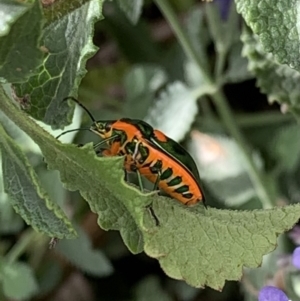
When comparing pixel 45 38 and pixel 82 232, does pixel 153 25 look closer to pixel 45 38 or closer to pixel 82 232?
pixel 82 232

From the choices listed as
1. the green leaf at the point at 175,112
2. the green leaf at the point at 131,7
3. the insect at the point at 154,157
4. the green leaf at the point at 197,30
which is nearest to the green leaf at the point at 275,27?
the insect at the point at 154,157

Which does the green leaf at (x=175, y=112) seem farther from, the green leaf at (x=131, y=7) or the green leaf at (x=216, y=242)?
the green leaf at (x=216, y=242)

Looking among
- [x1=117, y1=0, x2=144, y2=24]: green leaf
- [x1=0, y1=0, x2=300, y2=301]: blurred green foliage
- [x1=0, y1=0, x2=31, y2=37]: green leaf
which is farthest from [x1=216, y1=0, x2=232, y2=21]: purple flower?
[x1=0, y1=0, x2=31, y2=37]: green leaf

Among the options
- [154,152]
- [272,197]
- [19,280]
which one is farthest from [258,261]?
[19,280]

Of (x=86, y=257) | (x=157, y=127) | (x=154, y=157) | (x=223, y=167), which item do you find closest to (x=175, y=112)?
(x=157, y=127)

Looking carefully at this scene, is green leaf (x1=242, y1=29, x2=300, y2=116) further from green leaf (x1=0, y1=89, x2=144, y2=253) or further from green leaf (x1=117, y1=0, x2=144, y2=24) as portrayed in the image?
green leaf (x1=0, y1=89, x2=144, y2=253)

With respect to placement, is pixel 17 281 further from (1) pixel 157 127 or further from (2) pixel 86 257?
(1) pixel 157 127
